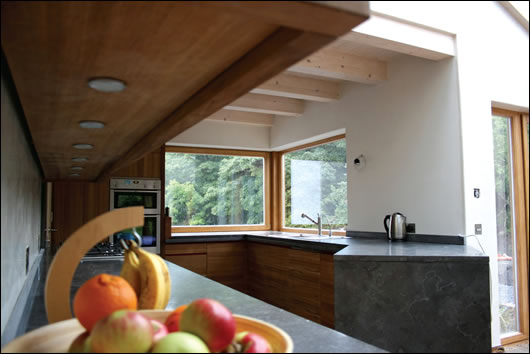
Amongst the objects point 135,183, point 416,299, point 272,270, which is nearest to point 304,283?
point 272,270

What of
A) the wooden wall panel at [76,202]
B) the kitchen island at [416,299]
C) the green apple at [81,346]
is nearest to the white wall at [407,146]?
the kitchen island at [416,299]

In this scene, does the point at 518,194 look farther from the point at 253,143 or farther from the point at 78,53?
the point at 78,53

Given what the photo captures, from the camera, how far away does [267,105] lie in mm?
4895

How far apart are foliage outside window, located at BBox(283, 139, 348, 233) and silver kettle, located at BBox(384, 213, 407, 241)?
1.13 meters

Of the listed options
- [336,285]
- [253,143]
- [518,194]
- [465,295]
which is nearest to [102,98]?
[336,285]

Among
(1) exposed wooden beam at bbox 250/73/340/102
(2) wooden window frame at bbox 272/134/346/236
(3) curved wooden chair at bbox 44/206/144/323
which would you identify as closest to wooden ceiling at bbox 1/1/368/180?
(3) curved wooden chair at bbox 44/206/144/323

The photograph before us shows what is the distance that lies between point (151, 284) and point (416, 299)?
2045 mm

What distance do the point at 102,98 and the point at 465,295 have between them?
94.4 inches

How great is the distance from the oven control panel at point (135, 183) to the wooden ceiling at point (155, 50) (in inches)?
147

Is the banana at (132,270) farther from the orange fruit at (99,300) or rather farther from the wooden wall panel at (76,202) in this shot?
the wooden wall panel at (76,202)

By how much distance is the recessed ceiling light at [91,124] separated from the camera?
50.5 inches

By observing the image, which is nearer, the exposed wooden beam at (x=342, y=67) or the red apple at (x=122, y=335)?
the red apple at (x=122, y=335)

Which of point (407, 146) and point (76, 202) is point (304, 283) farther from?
point (76, 202)

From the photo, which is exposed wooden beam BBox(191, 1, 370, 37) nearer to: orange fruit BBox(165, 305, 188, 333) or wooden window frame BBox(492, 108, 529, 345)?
orange fruit BBox(165, 305, 188, 333)
